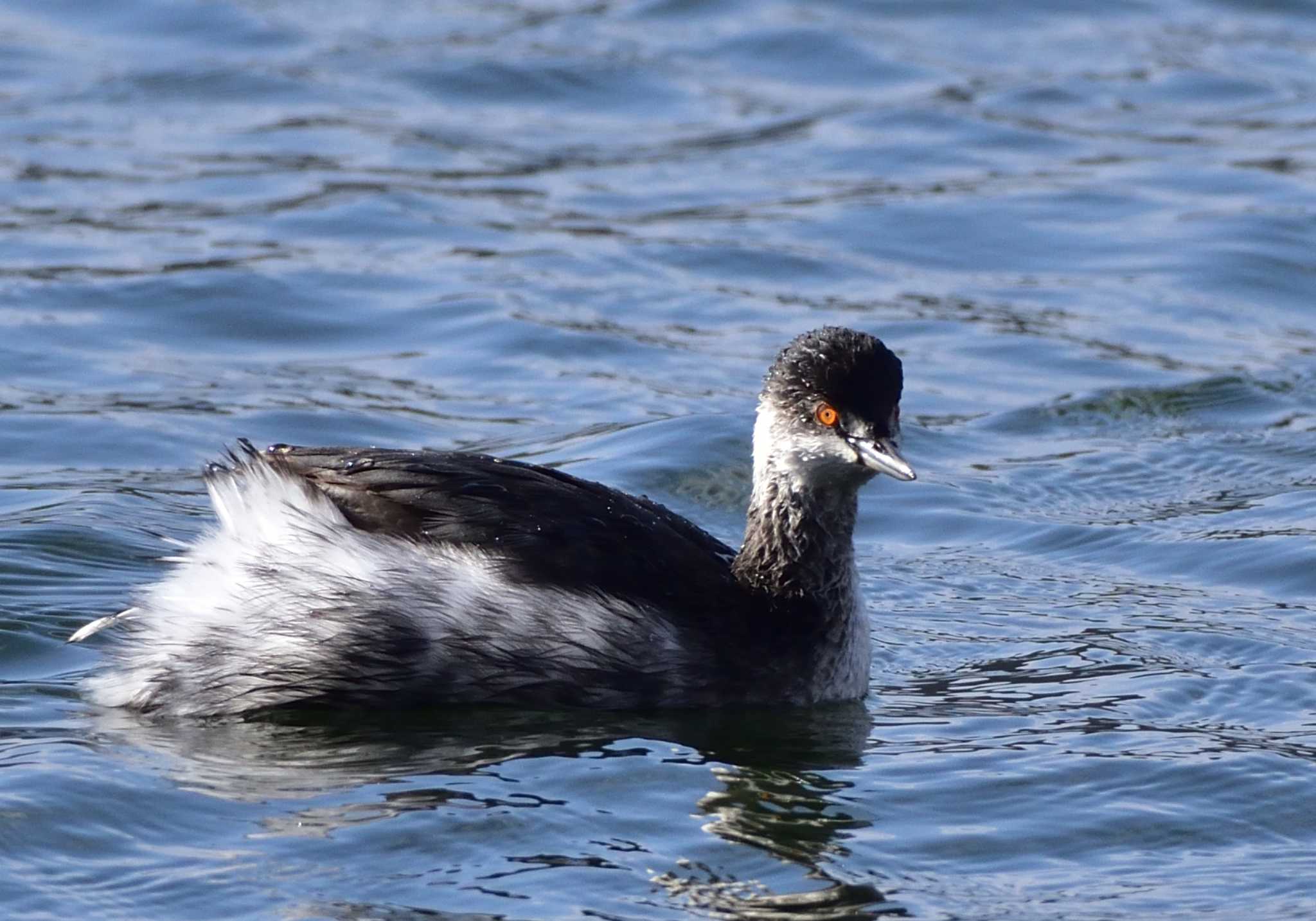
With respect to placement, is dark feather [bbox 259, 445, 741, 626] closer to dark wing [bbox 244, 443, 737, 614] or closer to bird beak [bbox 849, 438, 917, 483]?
dark wing [bbox 244, 443, 737, 614]

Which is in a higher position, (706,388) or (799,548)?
(706,388)

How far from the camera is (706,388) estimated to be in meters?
11.5

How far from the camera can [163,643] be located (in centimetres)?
702

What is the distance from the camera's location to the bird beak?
23.6 ft

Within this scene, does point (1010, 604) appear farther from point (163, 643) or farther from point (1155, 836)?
point (163, 643)

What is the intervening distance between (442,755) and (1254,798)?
7.60 ft

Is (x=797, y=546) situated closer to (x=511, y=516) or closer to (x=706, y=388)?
(x=511, y=516)

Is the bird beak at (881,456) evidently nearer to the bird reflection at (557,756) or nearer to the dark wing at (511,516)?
the dark wing at (511,516)

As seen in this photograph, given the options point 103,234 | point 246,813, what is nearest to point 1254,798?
point 246,813

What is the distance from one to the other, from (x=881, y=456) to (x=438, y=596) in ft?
4.67

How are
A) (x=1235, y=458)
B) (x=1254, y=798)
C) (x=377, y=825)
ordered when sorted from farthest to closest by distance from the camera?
1. (x=1235, y=458)
2. (x=1254, y=798)
3. (x=377, y=825)

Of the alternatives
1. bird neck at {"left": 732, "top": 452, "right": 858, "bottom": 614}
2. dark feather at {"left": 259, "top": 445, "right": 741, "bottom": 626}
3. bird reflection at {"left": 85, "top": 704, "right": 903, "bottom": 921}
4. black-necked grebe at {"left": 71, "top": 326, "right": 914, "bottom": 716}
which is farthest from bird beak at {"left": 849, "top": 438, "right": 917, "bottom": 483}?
bird reflection at {"left": 85, "top": 704, "right": 903, "bottom": 921}

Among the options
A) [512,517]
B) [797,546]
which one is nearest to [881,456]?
[797,546]

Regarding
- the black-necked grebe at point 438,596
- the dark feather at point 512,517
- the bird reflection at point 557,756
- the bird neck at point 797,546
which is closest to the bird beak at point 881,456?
the black-necked grebe at point 438,596
